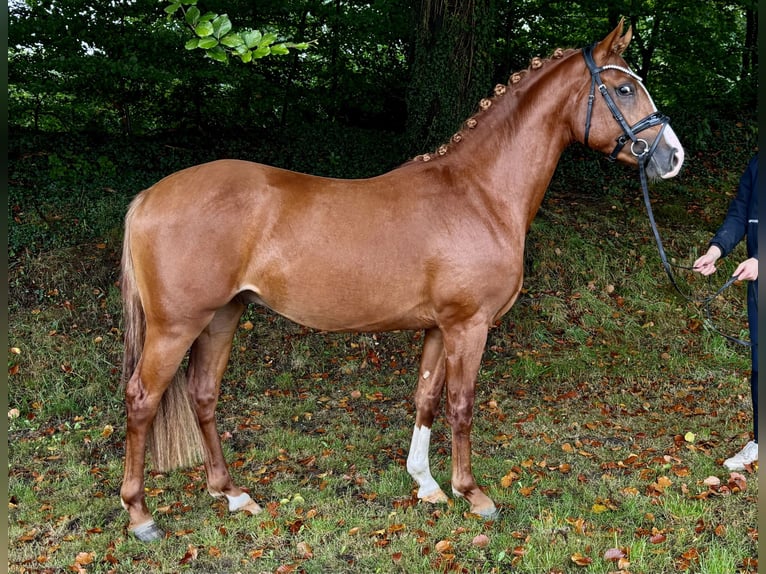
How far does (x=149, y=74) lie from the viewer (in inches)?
260

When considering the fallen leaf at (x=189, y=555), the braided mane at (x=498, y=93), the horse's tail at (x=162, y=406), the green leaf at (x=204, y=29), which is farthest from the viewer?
the braided mane at (x=498, y=93)

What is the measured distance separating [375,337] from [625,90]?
3.93 m

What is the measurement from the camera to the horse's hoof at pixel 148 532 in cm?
363

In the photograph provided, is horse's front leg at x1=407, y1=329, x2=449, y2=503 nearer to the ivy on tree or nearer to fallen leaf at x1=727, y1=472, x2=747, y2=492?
fallen leaf at x1=727, y1=472, x2=747, y2=492

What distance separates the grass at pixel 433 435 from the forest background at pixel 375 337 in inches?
0.9

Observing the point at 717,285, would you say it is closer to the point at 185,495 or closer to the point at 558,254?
the point at 558,254

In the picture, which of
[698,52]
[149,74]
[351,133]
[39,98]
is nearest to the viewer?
[149,74]

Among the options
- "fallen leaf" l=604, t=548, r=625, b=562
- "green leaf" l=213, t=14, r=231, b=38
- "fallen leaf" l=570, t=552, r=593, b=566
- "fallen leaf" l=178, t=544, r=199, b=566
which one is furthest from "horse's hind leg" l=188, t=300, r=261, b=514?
"fallen leaf" l=604, t=548, r=625, b=562

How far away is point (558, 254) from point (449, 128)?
2.19 m

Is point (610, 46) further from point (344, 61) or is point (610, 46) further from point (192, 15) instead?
point (344, 61)

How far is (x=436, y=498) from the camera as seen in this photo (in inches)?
161

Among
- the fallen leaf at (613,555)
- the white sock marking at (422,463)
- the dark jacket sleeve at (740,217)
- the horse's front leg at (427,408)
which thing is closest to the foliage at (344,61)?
the horse's front leg at (427,408)

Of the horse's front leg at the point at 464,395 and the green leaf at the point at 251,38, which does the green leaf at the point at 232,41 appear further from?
the horse's front leg at the point at 464,395

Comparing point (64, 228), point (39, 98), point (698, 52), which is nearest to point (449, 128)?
point (64, 228)
